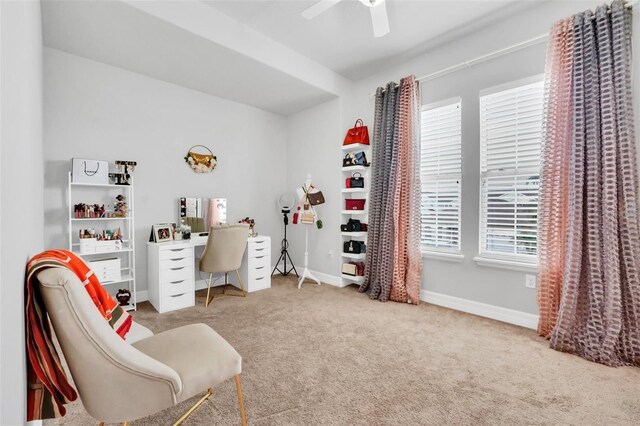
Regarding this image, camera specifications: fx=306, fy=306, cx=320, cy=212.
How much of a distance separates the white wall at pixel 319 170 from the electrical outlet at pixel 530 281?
2.21 metres

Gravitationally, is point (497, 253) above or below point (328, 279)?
above

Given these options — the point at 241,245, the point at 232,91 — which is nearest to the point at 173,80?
the point at 232,91

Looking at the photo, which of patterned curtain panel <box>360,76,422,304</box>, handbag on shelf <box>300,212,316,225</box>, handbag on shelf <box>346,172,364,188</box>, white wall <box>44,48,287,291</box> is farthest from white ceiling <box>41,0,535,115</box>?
handbag on shelf <box>300,212,316,225</box>

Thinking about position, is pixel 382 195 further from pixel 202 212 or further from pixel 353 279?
pixel 202 212

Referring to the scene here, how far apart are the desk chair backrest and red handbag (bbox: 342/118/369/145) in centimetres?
176

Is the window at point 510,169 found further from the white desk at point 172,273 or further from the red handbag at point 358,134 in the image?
the white desk at point 172,273

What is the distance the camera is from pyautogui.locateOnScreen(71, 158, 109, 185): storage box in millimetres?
2945

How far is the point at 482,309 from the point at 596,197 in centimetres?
142

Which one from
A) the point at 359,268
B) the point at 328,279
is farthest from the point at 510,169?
the point at 328,279

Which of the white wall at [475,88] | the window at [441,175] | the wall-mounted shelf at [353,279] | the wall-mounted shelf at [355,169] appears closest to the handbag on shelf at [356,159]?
the wall-mounted shelf at [355,169]

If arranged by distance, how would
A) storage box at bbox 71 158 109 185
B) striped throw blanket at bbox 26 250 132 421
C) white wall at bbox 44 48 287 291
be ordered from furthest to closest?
1. white wall at bbox 44 48 287 291
2. storage box at bbox 71 158 109 185
3. striped throw blanket at bbox 26 250 132 421

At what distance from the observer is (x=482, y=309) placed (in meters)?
3.09

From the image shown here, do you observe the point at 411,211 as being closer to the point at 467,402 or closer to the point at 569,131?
the point at 569,131

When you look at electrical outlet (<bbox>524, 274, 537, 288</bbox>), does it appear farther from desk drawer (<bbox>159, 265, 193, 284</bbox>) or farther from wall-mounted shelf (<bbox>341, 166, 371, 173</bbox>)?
desk drawer (<bbox>159, 265, 193, 284</bbox>)
